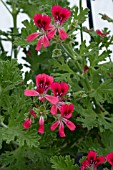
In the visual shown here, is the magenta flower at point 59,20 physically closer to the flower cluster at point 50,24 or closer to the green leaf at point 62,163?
the flower cluster at point 50,24

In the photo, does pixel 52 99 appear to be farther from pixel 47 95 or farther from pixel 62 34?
pixel 62 34

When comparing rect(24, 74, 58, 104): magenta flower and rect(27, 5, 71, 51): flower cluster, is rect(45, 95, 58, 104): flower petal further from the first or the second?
rect(27, 5, 71, 51): flower cluster

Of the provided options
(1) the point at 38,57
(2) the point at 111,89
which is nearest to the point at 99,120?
(2) the point at 111,89

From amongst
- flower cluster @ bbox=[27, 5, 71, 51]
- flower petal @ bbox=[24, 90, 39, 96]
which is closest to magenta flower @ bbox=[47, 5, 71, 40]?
flower cluster @ bbox=[27, 5, 71, 51]

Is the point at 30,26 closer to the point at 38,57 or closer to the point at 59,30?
the point at 59,30

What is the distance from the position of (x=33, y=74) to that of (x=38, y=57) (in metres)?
0.07

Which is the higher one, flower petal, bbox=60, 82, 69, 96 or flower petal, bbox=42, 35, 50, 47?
flower petal, bbox=42, 35, 50, 47

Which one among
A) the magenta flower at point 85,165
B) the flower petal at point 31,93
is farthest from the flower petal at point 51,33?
the magenta flower at point 85,165

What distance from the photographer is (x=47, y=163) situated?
845 millimetres

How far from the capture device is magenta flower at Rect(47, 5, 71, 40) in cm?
76

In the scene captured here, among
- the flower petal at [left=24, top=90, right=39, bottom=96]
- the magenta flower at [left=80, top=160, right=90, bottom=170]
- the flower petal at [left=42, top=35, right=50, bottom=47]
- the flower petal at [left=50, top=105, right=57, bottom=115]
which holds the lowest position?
the magenta flower at [left=80, top=160, right=90, bottom=170]

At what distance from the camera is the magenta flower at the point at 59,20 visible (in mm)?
764

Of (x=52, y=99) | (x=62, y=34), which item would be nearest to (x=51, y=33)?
(x=62, y=34)

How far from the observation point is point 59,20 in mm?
777
